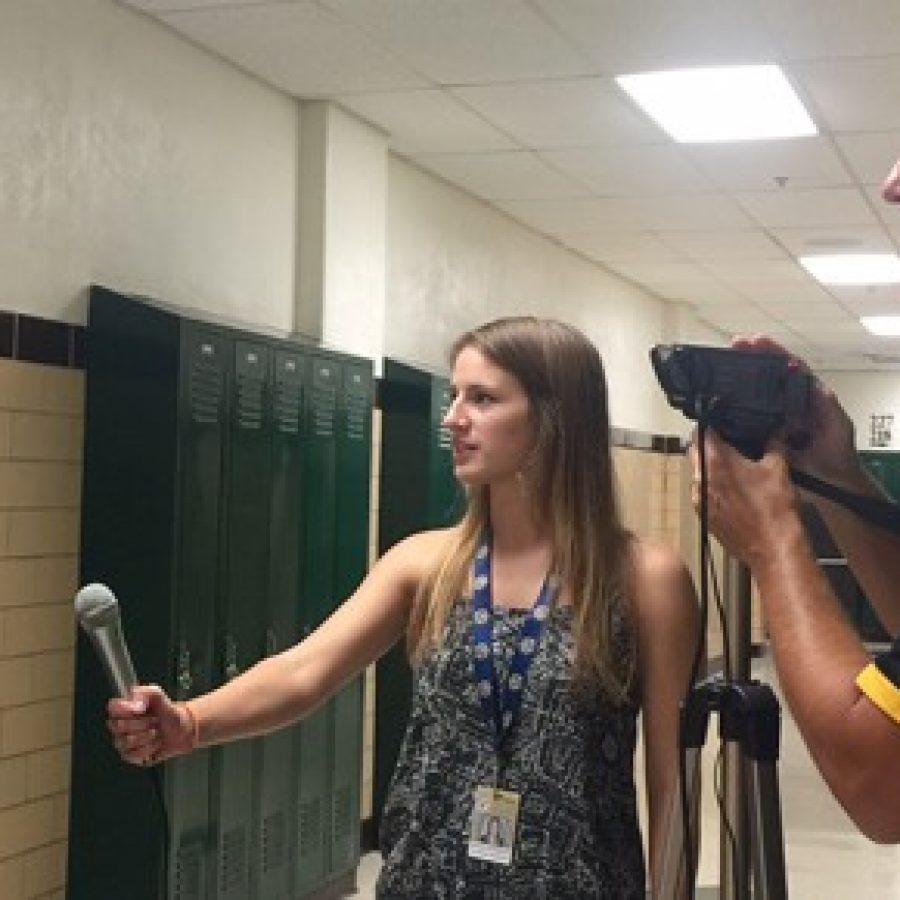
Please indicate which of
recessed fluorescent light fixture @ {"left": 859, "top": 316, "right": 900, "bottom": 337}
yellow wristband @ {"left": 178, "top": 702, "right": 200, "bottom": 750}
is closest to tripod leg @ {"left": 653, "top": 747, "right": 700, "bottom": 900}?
yellow wristband @ {"left": 178, "top": 702, "right": 200, "bottom": 750}

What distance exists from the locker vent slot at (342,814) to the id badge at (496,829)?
327 cm

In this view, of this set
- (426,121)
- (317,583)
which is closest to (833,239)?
(426,121)

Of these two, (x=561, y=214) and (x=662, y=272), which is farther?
(x=662, y=272)

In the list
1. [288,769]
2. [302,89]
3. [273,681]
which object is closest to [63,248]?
[302,89]

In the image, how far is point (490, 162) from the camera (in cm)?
601

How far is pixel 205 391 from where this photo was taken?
3947mm

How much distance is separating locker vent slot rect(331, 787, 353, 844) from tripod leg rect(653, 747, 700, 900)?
3431mm

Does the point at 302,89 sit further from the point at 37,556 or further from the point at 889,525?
the point at 889,525

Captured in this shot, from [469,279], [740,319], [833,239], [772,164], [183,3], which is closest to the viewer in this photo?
[183,3]

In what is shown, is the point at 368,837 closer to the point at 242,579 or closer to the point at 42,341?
the point at 242,579

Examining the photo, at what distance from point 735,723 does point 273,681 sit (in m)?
0.67

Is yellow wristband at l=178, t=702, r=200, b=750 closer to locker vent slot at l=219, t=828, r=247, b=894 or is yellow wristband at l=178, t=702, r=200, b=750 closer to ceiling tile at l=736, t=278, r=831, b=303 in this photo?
locker vent slot at l=219, t=828, r=247, b=894

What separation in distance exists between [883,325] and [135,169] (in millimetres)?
8156

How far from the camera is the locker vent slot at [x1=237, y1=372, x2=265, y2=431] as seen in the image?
4141 millimetres
